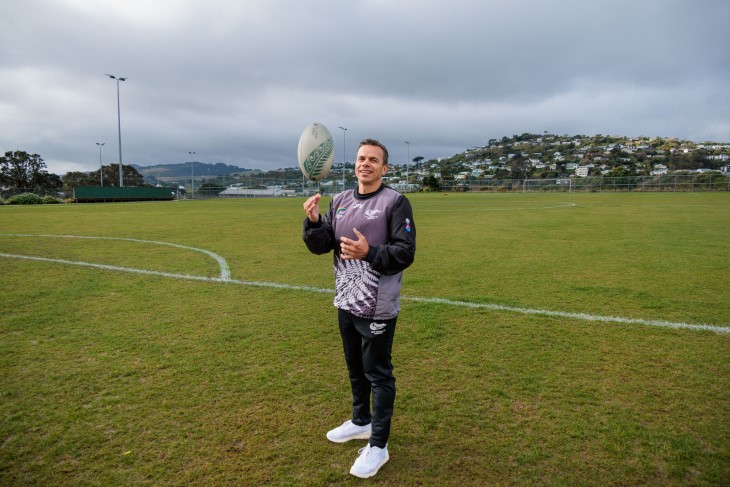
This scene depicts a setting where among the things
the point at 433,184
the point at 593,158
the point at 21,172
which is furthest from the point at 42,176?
the point at 593,158

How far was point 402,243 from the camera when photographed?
2781 millimetres

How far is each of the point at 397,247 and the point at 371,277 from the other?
1.04ft

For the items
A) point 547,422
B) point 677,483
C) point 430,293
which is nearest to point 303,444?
point 547,422

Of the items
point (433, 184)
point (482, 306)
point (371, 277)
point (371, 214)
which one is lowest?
point (482, 306)

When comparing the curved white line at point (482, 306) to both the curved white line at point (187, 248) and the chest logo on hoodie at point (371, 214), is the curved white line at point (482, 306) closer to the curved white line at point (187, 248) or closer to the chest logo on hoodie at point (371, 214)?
the curved white line at point (187, 248)

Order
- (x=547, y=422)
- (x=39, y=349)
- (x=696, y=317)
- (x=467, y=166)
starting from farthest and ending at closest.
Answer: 1. (x=467, y=166)
2. (x=696, y=317)
3. (x=39, y=349)
4. (x=547, y=422)

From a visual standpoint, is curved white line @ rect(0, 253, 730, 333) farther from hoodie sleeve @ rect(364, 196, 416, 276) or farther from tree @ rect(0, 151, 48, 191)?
tree @ rect(0, 151, 48, 191)

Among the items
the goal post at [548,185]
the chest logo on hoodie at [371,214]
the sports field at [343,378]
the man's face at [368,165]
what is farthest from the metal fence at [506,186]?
the chest logo on hoodie at [371,214]

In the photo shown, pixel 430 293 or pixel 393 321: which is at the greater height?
pixel 393 321

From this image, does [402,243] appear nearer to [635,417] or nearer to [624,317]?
[635,417]

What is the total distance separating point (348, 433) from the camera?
3146 millimetres

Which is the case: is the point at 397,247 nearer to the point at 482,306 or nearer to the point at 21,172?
the point at 482,306

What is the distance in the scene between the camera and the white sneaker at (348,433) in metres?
3.12

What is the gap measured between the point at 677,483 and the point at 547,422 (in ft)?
2.64
